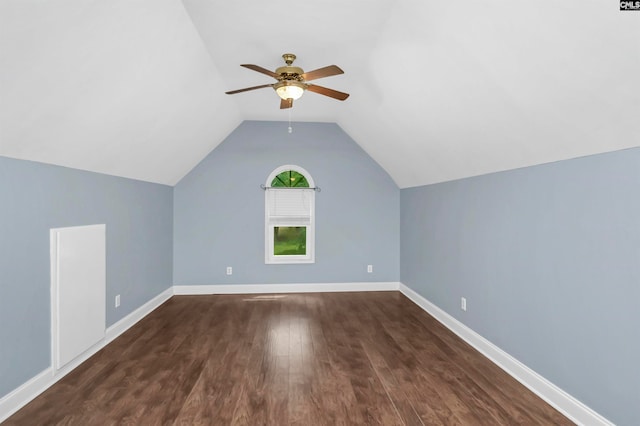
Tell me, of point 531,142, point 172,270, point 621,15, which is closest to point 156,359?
point 172,270

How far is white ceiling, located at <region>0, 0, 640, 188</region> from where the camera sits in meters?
1.69

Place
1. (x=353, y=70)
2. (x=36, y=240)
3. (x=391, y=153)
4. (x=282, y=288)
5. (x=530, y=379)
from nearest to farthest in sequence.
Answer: (x=36, y=240)
(x=530, y=379)
(x=353, y=70)
(x=391, y=153)
(x=282, y=288)


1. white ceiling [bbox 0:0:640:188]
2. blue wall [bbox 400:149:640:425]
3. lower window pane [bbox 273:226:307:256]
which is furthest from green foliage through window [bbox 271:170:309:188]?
blue wall [bbox 400:149:640:425]

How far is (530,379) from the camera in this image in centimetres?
265

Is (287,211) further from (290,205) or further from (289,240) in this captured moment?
(289,240)

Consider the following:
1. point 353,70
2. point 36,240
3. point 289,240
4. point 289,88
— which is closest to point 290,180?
point 289,240

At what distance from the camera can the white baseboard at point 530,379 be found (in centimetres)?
218

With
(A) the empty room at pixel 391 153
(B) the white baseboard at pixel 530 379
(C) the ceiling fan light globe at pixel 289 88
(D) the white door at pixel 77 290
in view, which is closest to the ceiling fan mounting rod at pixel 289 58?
(A) the empty room at pixel 391 153

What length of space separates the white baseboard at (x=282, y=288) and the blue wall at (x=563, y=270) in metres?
1.93

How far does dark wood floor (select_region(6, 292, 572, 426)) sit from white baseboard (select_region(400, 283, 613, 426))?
7 cm

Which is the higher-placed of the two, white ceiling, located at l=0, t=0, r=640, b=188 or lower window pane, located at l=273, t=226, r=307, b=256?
white ceiling, located at l=0, t=0, r=640, b=188

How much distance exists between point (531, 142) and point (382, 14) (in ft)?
4.61

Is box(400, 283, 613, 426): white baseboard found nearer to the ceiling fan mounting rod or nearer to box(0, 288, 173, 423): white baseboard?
the ceiling fan mounting rod

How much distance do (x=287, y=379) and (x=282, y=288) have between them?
2830 mm
